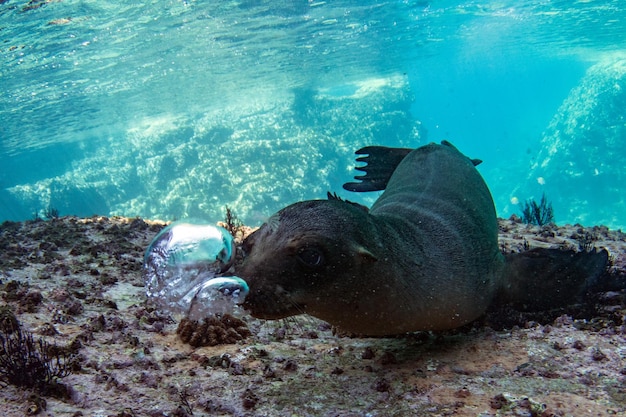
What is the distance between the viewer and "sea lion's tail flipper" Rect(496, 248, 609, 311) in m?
3.64

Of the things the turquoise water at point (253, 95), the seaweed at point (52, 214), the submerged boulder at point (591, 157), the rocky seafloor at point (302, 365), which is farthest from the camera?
the submerged boulder at point (591, 157)

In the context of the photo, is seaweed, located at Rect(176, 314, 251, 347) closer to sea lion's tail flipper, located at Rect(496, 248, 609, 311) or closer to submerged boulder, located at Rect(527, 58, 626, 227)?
sea lion's tail flipper, located at Rect(496, 248, 609, 311)

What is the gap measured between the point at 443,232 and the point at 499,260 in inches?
31.7

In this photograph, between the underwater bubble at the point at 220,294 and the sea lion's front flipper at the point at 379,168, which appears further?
the sea lion's front flipper at the point at 379,168

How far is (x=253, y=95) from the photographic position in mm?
45594

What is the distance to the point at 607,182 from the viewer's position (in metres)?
33.0

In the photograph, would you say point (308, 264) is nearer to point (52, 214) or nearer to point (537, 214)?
point (537, 214)

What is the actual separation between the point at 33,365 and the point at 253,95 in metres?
45.8

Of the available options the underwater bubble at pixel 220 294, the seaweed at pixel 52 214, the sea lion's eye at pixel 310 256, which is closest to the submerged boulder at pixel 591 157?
the seaweed at pixel 52 214

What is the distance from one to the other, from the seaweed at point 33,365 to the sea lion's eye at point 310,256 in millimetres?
1634

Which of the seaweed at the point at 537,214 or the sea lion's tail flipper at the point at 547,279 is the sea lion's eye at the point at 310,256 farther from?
the seaweed at the point at 537,214

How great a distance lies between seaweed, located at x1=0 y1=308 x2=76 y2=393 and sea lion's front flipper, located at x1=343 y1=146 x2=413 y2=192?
4648mm

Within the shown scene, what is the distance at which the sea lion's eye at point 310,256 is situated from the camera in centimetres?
234

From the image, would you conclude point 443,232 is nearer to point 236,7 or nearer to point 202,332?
point 202,332
